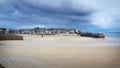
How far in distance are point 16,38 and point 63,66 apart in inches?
527

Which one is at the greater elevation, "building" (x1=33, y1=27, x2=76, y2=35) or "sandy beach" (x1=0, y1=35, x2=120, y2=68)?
"building" (x1=33, y1=27, x2=76, y2=35)

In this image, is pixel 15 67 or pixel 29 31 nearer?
pixel 15 67

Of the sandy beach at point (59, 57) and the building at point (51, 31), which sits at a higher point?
the building at point (51, 31)

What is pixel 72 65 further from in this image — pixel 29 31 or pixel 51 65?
pixel 29 31

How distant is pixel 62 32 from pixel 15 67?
33461mm

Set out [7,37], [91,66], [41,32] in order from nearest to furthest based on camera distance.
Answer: [91,66] < [7,37] < [41,32]

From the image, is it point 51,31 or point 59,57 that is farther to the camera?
point 51,31

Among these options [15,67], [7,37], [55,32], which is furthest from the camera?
[55,32]

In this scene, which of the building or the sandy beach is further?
the building

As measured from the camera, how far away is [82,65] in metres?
5.95

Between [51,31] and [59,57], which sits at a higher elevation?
[51,31]

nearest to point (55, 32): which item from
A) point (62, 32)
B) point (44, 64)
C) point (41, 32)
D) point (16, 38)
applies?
point (62, 32)

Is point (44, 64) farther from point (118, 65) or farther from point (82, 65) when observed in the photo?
point (118, 65)

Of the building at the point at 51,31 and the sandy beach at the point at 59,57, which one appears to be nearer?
the sandy beach at the point at 59,57
